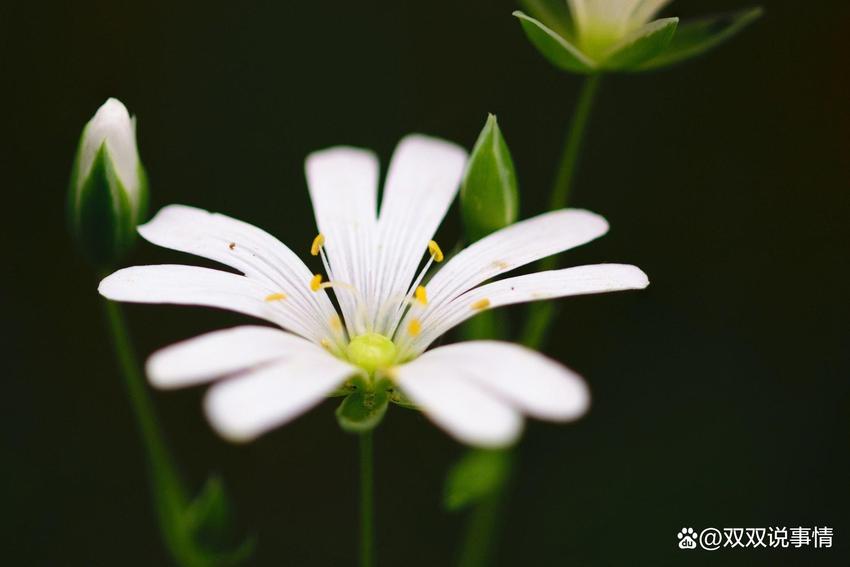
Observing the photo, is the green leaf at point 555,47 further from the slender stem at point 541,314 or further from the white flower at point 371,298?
the white flower at point 371,298

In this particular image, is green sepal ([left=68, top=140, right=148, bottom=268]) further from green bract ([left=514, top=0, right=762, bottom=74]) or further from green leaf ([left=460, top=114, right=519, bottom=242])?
green bract ([left=514, top=0, right=762, bottom=74])

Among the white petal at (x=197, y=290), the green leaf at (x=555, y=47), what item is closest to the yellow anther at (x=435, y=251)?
the white petal at (x=197, y=290)

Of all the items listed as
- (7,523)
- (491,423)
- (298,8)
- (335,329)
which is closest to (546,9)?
(335,329)

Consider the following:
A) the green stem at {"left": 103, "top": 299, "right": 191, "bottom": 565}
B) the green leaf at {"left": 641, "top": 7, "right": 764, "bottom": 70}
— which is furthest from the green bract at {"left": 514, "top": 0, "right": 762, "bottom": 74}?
the green stem at {"left": 103, "top": 299, "right": 191, "bottom": 565}

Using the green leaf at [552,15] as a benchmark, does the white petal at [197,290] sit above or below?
below

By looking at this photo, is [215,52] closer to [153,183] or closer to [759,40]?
[153,183]
